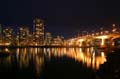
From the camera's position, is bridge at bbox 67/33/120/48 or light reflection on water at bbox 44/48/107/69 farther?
bridge at bbox 67/33/120/48

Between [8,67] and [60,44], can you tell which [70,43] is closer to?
[60,44]

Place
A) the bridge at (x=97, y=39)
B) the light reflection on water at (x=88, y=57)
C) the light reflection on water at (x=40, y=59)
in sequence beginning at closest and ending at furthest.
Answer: the light reflection on water at (x=40, y=59) → the light reflection on water at (x=88, y=57) → the bridge at (x=97, y=39)

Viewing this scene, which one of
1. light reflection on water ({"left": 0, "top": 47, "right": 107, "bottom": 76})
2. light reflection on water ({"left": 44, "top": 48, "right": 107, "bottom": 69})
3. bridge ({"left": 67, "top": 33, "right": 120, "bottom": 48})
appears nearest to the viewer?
light reflection on water ({"left": 0, "top": 47, "right": 107, "bottom": 76})

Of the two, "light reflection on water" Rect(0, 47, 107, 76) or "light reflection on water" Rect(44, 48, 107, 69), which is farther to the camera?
"light reflection on water" Rect(44, 48, 107, 69)

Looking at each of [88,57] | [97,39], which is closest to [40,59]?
[88,57]

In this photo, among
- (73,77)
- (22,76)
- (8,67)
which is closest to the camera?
(73,77)

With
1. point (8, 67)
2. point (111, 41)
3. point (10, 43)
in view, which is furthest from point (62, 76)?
point (10, 43)

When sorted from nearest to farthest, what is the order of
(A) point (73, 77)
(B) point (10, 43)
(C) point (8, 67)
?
(A) point (73, 77), (C) point (8, 67), (B) point (10, 43)

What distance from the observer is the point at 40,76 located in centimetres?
4253

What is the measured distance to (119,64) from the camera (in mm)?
42281

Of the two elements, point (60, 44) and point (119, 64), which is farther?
point (60, 44)

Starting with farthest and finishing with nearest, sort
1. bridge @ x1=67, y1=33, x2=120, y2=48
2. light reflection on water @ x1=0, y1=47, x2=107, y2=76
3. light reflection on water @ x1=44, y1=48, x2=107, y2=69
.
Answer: bridge @ x1=67, y1=33, x2=120, y2=48 → light reflection on water @ x1=44, y1=48, x2=107, y2=69 → light reflection on water @ x1=0, y1=47, x2=107, y2=76

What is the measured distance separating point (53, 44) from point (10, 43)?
102ft

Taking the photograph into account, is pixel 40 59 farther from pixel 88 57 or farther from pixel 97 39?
pixel 97 39
